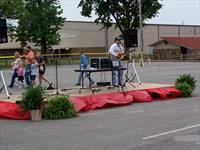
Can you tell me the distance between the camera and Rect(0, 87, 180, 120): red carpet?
13.8 metres

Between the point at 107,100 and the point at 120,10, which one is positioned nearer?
the point at 107,100

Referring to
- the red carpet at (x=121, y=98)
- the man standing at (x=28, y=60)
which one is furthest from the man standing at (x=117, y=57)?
the man standing at (x=28, y=60)

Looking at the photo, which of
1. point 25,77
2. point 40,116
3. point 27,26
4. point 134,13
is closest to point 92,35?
point 134,13

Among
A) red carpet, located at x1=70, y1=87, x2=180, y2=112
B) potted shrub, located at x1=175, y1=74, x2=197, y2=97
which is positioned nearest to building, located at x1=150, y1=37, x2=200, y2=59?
potted shrub, located at x1=175, y1=74, x2=197, y2=97

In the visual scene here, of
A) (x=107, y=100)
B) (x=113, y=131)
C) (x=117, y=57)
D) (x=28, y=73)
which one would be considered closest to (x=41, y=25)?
(x=28, y=73)

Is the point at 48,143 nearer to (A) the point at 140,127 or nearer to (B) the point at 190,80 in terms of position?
(A) the point at 140,127

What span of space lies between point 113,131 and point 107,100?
16.2 feet

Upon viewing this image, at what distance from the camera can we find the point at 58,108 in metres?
13.6

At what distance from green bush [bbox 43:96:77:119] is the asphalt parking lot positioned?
353mm

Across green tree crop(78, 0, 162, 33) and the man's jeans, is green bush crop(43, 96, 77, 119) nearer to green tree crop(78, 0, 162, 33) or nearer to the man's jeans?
the man's jeans

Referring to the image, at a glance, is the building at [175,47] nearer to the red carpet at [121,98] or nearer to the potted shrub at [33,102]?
the red carpet at [121,98]

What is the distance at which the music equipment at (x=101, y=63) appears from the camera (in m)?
18.2

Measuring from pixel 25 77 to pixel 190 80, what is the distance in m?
7.16

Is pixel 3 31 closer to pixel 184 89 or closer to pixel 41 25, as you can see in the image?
pixel 184 89
